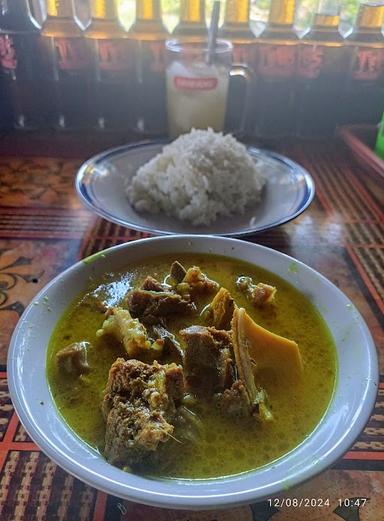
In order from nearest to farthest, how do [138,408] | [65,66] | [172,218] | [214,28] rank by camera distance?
[138,408], [172,218], [214,28], [65,66]

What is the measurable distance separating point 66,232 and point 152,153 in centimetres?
43

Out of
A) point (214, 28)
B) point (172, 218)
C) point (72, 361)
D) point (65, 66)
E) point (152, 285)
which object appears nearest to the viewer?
point (72, 361)

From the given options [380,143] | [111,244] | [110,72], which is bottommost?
[111,244]

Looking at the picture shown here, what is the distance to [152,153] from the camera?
4.69 ft

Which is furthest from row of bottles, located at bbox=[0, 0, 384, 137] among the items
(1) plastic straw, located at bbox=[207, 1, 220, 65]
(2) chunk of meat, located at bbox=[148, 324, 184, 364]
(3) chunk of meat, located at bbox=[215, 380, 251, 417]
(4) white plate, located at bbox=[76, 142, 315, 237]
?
(3) chunk of meat, located at bbox=[215, 380, 251, 417]

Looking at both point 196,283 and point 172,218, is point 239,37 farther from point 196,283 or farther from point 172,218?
point 196,283

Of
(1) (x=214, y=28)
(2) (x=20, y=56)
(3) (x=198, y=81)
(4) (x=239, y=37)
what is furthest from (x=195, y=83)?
(2) (x=20, y=56)

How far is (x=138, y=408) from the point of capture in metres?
0.56

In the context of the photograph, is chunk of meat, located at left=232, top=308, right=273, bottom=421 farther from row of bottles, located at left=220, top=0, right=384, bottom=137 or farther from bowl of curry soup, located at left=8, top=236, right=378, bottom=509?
row of bottles, located at left=220, top=0, right=384, bottom=137

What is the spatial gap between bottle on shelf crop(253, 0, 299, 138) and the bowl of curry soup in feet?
3.43

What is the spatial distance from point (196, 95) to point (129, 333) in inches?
42.7

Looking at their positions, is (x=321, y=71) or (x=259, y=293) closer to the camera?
(x=259, y=293)

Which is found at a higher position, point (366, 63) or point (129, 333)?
point (366, 63)

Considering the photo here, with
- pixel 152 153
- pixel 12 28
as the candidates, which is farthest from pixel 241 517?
pixel 12 28
